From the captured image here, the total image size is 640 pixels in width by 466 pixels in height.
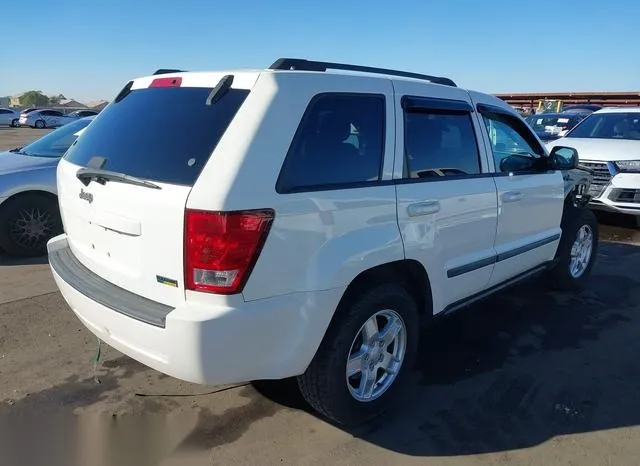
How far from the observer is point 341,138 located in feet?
9.42

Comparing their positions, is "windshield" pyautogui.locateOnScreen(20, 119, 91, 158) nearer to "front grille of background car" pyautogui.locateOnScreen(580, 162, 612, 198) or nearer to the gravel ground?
the gravel ground

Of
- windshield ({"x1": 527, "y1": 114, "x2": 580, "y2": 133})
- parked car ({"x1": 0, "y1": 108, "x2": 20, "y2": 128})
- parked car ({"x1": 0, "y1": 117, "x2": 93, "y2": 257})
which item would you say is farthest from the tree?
parked car ({"x1": 0, "y1": 117, "x2": 93, "y2": 257})

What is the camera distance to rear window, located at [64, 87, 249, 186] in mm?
2527

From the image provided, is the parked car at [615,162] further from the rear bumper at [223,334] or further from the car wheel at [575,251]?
the rear bumper at [223,334]

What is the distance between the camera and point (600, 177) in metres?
8.15

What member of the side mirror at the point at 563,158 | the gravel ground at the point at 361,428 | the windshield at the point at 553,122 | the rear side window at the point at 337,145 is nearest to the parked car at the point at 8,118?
the windshield at the point at 553,122

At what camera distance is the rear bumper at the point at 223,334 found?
2.36m

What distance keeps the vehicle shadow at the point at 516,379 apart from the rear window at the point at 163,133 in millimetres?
1623

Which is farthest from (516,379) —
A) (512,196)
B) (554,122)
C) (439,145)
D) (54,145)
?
(554,122)

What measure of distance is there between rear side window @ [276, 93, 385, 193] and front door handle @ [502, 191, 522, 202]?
136 cm

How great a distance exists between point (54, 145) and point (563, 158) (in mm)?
5771

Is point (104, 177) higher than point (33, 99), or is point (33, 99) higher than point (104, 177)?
point (104, 177)

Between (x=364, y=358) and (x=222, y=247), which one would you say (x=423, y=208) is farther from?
(x=222, y=247)

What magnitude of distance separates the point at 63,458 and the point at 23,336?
1.61 m
